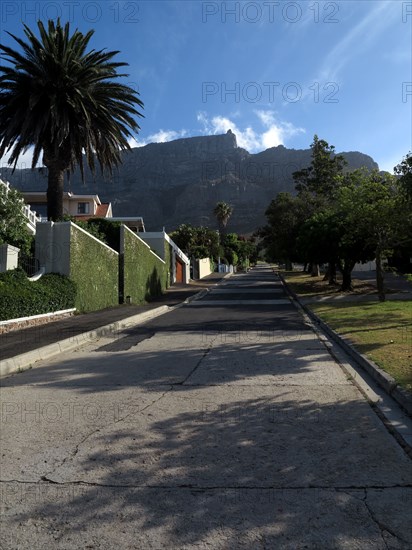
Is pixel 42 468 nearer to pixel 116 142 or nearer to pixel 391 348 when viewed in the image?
pixel 391 348

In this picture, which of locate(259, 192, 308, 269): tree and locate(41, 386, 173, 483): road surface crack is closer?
locate(41, 386, 173, 483): road surface crack

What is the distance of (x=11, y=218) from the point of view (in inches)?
619

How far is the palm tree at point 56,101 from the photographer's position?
2088cm

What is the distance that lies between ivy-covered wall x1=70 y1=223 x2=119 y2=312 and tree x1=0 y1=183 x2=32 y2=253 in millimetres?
1753

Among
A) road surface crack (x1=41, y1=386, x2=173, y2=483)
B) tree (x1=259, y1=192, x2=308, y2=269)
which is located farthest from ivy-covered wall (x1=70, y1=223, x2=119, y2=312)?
tree (x1=259, y1=192, x2=308, y2=269)

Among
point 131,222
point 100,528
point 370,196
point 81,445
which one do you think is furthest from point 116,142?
point 131,222

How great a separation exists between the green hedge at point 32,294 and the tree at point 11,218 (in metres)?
1.52

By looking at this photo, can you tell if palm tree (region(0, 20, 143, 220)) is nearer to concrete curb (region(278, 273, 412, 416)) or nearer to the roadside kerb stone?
the roadside kerb stone

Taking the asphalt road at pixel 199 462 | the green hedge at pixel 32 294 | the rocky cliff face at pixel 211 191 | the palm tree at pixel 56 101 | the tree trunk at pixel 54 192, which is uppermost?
the rocky cliff face at pixel 211 191

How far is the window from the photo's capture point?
202ft

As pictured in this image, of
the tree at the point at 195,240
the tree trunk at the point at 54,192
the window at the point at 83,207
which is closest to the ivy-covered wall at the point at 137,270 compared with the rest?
the tree trunk at the point at 54,192

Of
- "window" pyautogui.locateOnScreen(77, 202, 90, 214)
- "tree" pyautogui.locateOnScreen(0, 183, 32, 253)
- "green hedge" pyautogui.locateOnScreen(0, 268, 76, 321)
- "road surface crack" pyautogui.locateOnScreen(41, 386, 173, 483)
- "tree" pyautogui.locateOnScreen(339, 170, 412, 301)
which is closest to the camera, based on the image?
"road surface crack" pyautogui.locateOnScreen(41, 386, 173, 483)

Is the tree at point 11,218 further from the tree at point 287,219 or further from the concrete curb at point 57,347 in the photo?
the tree at point 287,219

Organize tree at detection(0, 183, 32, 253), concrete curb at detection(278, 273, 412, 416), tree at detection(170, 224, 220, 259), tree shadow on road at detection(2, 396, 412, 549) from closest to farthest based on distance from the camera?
tree shadow on road at detection(2, 396, 412, 549) → concrete curb at detection(278, 273, 412, 416) → tree at detection(0, 183, 32, 253) → tree at detection(170, 224, 220, 259)
